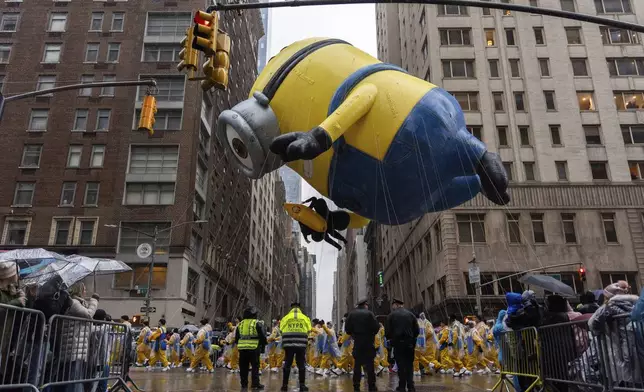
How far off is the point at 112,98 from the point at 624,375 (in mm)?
42461

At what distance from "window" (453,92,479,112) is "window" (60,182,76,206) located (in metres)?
29.2

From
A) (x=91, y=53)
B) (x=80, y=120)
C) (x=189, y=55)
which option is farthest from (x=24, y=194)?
(x=189, y=55)

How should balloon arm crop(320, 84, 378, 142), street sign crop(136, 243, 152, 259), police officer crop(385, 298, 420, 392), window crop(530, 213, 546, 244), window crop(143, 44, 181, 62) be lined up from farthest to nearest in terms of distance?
1. window crop(143, 44, 181, 62)
2. window crop(530, 213, 546, 244)
3. street sign crop(136, 243, 152, 259)
4. police officer crop(385, 298, 420, 392)
5. balloon arm crop(320, 84, 378, 142)

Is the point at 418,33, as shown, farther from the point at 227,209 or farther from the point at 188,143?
the point at 227,209

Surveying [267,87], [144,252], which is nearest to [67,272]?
[267,87]

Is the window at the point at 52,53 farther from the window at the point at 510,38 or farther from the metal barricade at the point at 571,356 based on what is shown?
the metal barricade at the point at 571,356

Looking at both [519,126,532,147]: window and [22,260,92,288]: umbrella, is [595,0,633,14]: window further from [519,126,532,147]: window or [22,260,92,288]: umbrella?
[22,260,92,288]: umbrella

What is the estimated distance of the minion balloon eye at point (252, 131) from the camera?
7031 millimetres

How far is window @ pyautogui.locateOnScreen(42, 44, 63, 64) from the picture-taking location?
139 ft

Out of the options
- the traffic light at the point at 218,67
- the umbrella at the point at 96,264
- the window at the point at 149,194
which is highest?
the window at the point at 149,194

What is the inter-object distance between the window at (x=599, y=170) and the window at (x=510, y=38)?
10.4 meters

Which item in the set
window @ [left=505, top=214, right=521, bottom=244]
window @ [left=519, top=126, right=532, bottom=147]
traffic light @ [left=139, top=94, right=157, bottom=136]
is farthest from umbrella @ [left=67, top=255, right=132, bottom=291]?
window @ [left=519, top=126, right=532, bottom=147]

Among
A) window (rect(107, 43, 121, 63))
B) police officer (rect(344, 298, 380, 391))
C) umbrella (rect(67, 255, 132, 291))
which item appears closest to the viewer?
umbrella (rect(67, 255, 132, 291))

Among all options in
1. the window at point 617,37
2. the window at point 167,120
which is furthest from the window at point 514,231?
the window at point 167,120
